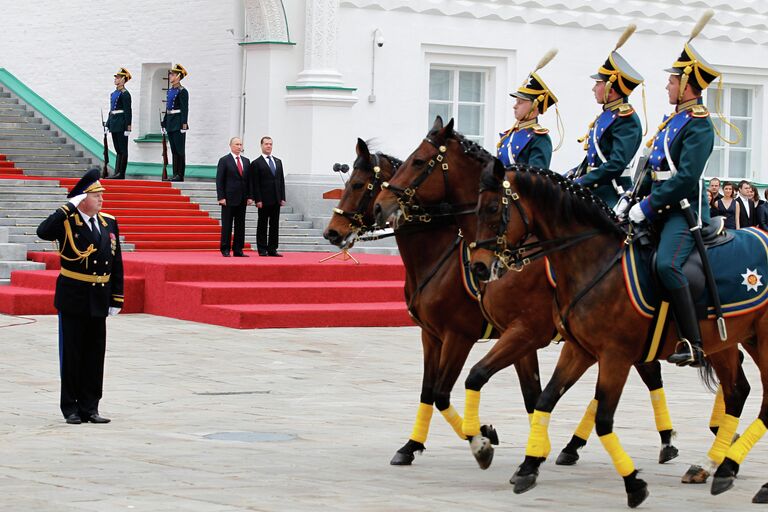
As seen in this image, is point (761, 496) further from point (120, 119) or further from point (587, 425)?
point (120, 119)

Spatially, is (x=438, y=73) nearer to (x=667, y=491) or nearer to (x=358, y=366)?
(x=358, y=366)

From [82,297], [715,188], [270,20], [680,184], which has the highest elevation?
[270,20]

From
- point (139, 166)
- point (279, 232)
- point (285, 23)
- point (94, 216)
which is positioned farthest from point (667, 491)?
point (139, 166)

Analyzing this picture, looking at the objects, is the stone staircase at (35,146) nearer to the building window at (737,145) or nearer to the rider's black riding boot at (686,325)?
the building window at (737,145)

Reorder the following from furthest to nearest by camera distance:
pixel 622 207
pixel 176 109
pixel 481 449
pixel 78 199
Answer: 1. pixel 176 109
2. pixel 78 199
3. pixel 622 207
4. pixel 481 449

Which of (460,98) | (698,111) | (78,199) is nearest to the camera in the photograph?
(698,111)

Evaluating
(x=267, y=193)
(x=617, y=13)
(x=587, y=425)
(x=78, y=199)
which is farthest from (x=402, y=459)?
(x=617, y=13)

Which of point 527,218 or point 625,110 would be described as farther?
point 625,110

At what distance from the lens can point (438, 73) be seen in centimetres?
2611

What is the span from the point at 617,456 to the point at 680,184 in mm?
1684

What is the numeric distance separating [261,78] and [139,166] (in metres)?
3.69

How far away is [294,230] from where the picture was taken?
24.0 metres

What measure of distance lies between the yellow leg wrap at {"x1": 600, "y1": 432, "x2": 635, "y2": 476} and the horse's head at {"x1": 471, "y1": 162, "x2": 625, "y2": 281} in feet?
3.64

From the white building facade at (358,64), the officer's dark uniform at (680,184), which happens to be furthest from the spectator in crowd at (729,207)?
the officer's dark uniform at (680,184)
